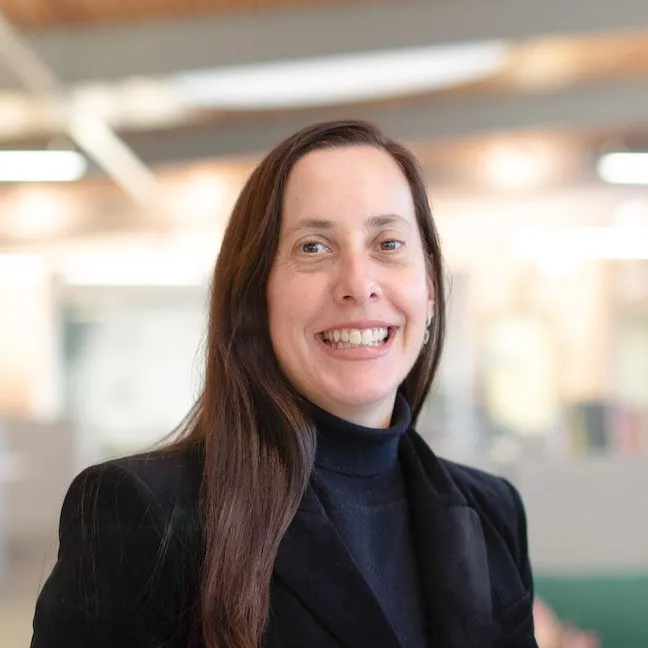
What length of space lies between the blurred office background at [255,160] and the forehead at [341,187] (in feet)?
9.34

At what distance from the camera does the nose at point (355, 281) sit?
1.38m

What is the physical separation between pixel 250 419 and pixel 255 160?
168 inches

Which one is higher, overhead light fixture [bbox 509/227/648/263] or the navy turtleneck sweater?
overhead light fixture [bbox 509/227/648/263]

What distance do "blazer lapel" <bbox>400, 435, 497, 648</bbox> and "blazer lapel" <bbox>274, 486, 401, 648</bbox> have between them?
4.8 inches

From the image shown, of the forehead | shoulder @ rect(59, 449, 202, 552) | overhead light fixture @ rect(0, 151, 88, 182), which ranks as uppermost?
overhead light fixture @ rect(0, 151, 88, 182)

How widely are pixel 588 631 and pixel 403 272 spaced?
1.79 metres

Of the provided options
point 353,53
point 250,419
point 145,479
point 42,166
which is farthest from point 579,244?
point 145,479

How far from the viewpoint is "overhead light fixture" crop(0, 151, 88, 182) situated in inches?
226

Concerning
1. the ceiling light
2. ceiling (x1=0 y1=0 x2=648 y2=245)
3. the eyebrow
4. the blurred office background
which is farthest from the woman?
Result: the ceiling light

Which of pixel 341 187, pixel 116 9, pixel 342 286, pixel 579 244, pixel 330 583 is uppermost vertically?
pixel 116 9

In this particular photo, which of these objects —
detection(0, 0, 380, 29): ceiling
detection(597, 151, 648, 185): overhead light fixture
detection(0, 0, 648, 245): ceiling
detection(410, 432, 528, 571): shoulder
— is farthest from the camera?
detection(597, 151, 648, 185): overhead light fixture

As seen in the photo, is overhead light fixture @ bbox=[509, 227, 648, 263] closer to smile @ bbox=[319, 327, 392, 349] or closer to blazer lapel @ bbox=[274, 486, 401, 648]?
smile @ bbox=[319, 327, 392, 349]

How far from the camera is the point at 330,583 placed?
1310 mm

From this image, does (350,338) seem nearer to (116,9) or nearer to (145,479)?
(145,479)
